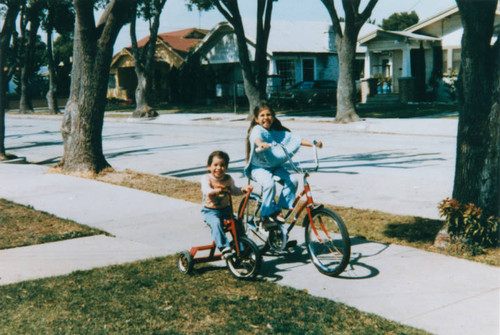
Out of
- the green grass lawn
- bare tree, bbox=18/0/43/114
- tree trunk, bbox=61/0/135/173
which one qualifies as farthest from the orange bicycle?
bare tree, bbox=18/0/43/114

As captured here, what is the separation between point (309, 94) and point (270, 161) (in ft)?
90.4

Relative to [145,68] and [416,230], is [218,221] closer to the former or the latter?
[416,230]

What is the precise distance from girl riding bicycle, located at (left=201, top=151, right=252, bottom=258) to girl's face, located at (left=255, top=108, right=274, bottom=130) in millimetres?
631

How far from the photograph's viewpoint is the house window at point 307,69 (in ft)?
133

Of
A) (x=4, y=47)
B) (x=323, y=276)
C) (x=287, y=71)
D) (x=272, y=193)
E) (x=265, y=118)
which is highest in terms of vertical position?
(x=287, y=71)

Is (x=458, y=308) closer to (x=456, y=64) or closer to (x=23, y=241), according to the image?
(x=23, y=241)

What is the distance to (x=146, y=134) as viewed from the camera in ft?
75.5

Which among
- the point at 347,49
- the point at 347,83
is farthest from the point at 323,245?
the point at 347,83

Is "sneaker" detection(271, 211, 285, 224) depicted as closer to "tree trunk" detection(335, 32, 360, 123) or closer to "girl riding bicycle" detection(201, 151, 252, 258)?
"girl riding bicycle" detection(201, 151, 252, 258)

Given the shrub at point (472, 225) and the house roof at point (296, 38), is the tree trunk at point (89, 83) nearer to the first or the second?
the shrub at point (472, 225)

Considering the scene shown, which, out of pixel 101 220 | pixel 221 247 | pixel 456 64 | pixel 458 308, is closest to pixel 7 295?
pixel 221 247

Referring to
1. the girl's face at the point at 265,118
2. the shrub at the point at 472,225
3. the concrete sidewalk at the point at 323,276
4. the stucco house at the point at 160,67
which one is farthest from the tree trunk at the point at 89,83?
the stucco house at the point at 160,67

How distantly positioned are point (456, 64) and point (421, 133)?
13253mm

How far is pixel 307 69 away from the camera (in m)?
40.8
